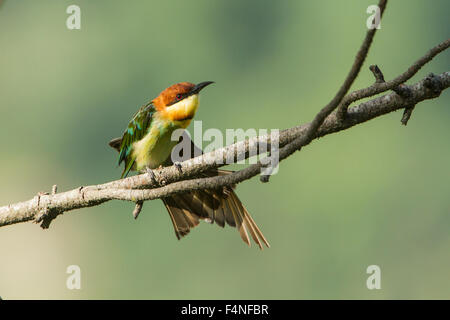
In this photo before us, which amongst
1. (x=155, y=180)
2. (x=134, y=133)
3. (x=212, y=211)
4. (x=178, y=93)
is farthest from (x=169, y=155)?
(x=155, y=180)

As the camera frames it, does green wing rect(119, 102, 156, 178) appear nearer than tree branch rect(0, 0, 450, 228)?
No

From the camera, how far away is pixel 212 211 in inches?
162

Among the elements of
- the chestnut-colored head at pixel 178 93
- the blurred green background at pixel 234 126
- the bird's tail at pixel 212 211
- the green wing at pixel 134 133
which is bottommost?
the bird's tail at pixel 212 211

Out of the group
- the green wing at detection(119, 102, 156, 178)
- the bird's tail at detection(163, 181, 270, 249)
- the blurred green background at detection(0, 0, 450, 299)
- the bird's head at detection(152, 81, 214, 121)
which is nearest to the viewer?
the bird's tail at detection(163, 181, 270, 249)

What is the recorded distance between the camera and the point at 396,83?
2732 mm

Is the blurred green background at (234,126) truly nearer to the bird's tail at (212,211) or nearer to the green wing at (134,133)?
the green wing at (134,133)

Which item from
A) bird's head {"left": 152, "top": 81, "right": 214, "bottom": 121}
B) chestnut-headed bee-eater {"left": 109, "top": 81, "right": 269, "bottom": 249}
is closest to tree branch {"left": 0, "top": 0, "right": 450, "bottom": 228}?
chestnut-headed bee-eater {"left": 109, "top": 81, "right": 269, "bottom": 249}

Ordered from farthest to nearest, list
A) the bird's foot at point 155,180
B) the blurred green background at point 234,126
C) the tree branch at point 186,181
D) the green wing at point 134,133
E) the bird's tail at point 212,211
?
the blurred green background at point 234,126 < the green wing at point 134,133 < the bird's tail at point 212,211 < the bird's foot at point 155,180 < the tree branch at point 186,181

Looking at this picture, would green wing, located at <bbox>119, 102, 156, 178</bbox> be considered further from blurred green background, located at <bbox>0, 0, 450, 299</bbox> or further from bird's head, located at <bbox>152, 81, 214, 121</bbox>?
blurred green background, located at <bbox>0, 0, 450, 299</bbox>

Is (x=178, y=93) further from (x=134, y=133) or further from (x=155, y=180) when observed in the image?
(x=155, y=180)

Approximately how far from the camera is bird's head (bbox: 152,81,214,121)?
445 centimetres

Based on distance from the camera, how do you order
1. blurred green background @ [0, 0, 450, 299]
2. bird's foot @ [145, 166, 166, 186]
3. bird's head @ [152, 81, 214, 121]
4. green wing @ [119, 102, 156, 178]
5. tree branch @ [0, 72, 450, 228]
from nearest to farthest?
tree branch @ [0, 72, 450, 228]
bird's foot @ [145, 166, 166, 186]
bird's head @ [152, 81, 214, 121]
green wing @ [119, 102, 156, 178]
blurred green background @ [0, 0, 450, 299]

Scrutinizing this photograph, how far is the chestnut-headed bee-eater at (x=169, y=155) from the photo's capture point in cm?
406

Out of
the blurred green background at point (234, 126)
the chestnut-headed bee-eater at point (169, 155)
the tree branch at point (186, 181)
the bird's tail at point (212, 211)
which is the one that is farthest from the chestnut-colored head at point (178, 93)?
the blurred green background at point (234, 126)
